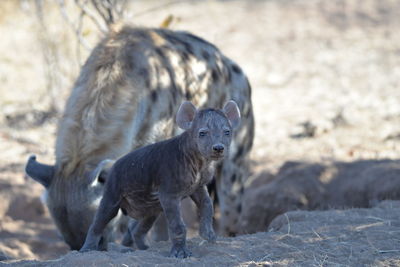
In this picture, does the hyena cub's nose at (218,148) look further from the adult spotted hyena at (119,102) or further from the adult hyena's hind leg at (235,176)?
the adult hyena's hind leg at (235,176)

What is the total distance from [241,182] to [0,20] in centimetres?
990

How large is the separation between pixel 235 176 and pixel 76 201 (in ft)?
8.29

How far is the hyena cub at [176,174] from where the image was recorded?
3.81m

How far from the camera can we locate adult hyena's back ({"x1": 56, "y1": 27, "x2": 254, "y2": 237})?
5219mm

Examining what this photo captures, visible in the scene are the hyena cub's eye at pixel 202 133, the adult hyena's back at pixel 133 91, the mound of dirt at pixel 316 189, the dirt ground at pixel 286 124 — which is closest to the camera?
the hyena cub's eye at pixel 202 133

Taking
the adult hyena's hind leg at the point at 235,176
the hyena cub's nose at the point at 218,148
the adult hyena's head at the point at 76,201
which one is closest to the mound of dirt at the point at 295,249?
the adult hyena's head at the point at 76,201

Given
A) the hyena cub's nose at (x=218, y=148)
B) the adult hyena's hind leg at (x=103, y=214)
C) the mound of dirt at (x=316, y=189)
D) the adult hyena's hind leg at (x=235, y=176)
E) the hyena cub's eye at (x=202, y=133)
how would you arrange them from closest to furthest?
the hyena cub's nose at (x=218, y=148), the hyena cub's eye at (x=202, y=133), the adult hyena's hind leg at (x=103, y=214), the adult hyena's hind leg at (x=235, y=176), the mound of dirt at (x=316, y=189)

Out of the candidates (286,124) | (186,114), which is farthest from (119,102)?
(286,124)

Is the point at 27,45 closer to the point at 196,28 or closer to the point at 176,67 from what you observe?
the point at 196,28

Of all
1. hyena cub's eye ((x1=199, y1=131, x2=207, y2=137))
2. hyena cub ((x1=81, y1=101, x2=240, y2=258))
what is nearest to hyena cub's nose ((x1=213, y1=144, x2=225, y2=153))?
hyena cub ((x1=81, y1=101, x2=240, y2=258))

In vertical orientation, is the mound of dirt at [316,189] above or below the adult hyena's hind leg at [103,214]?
below

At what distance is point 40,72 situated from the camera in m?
13.7

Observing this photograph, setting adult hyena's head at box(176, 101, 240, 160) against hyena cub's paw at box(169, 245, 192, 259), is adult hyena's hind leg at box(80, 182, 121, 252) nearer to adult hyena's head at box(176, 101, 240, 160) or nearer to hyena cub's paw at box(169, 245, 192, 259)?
hyena cub's paw at box(169, 245, 192, 259)

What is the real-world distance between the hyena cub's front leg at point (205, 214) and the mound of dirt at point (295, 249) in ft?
0.20
